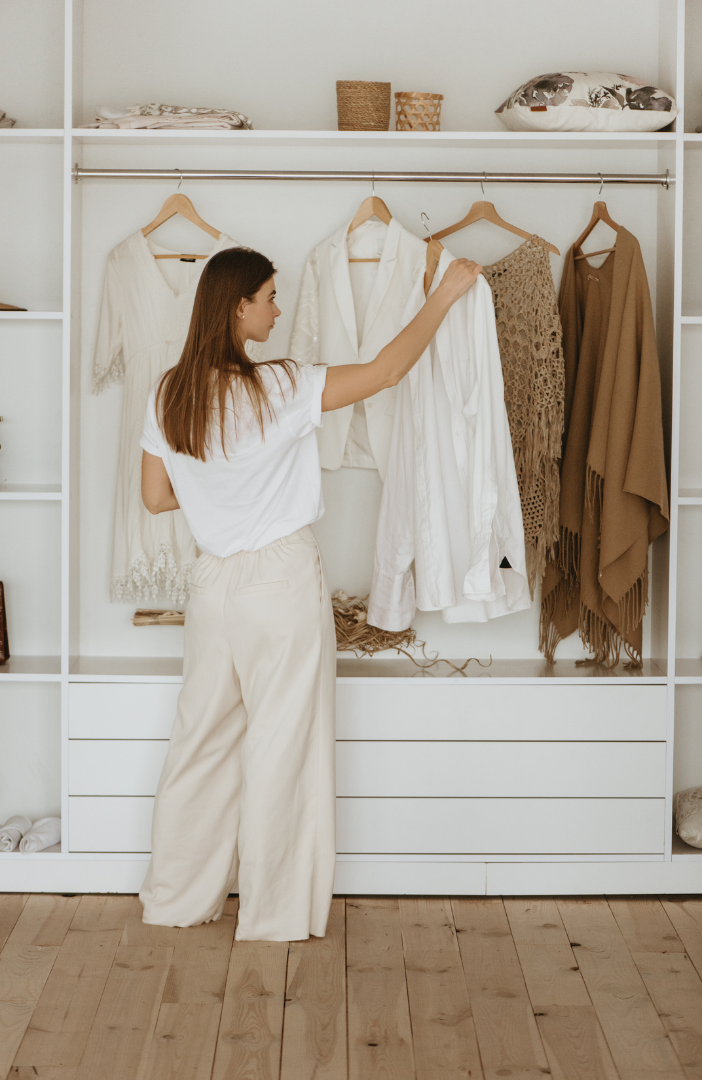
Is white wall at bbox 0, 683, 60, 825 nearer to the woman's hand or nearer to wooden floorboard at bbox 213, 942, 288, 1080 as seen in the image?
wooden floorboard at bbox 213, 942, 288, 1080

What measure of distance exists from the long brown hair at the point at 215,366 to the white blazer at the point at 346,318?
59 cm

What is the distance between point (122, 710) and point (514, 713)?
105 centimetres

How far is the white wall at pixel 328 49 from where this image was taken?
2896mm

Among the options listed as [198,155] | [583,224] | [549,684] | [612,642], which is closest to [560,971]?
[549,684]

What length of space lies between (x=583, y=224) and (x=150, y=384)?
133 cm

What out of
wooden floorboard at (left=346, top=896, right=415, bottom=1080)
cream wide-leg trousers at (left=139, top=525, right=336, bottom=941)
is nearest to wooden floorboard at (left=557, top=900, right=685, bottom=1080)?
wooden floorboard at (left=346, top=896, right=415, bottom=1080)

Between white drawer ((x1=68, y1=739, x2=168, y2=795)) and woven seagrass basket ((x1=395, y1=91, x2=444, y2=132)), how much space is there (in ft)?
5.85

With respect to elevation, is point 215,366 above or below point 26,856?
above

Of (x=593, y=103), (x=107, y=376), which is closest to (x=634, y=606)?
(x=593, y=103)

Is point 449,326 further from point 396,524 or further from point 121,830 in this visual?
point 121,830

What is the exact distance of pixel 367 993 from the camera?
2.17 metres

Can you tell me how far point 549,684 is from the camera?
2.70 metres

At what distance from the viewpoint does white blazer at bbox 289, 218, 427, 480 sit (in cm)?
276

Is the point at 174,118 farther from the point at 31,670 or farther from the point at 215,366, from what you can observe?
the point at 31,670
